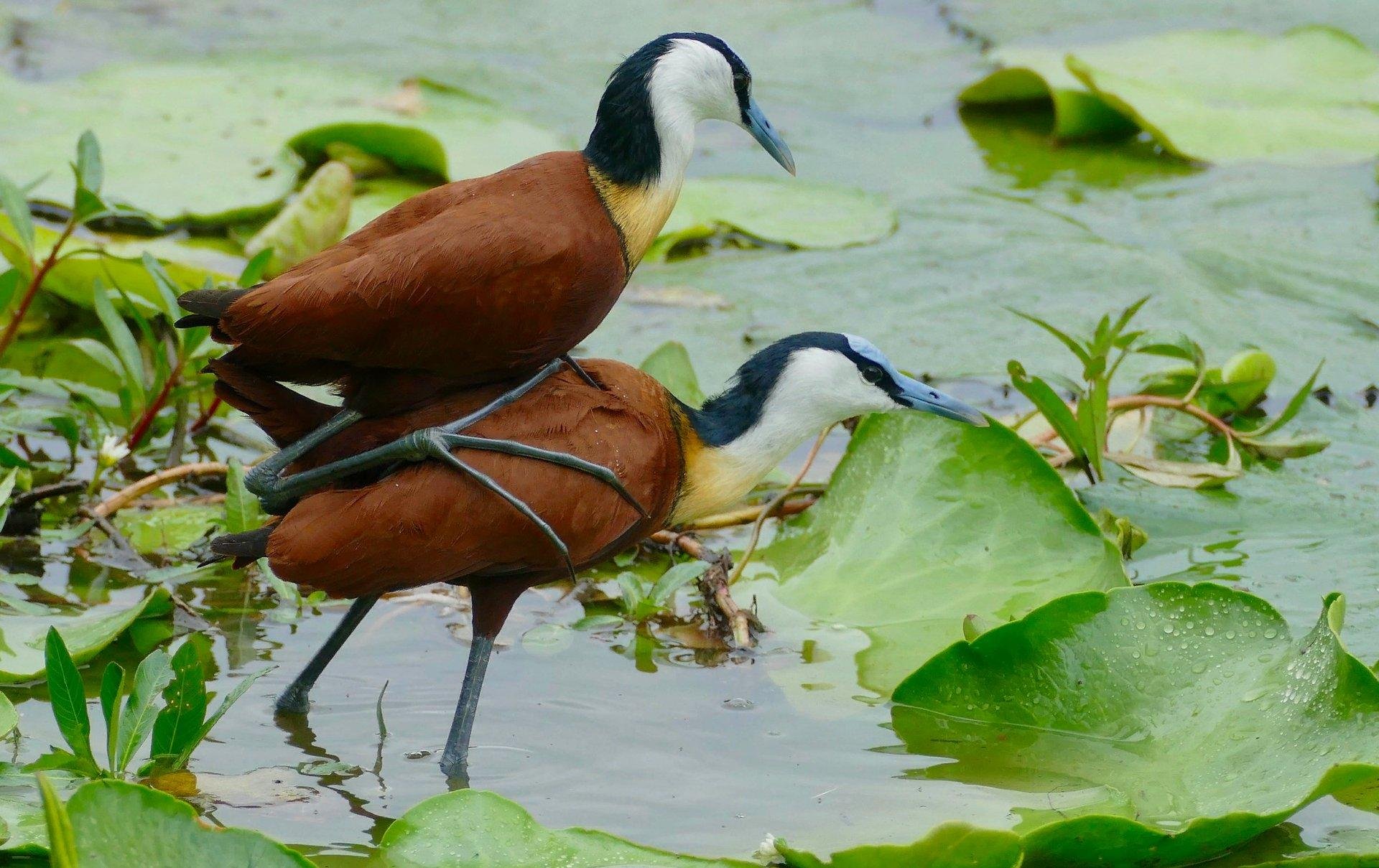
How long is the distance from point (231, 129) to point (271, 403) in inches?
143

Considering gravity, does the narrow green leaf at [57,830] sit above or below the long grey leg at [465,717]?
above

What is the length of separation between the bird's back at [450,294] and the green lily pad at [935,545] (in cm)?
110

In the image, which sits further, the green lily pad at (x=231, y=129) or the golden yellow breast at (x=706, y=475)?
the green lily pad at (x=231, y=129)

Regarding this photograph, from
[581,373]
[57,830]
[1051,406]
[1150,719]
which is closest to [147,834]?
[57,830]

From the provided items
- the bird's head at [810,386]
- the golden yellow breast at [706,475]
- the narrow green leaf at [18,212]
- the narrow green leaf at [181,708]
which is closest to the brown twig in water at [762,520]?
the bird's head at [810,386]

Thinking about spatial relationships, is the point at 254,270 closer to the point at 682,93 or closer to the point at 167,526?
the point at 167,526

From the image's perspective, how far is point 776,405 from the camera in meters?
3.34

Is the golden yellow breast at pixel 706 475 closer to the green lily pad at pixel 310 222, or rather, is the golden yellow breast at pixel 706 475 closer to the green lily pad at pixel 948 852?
the green lily pad at pixel 948 852

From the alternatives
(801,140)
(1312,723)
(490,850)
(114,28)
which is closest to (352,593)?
(490,850)

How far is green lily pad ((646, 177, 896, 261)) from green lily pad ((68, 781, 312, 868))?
3707mm

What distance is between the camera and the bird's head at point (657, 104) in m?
2.97

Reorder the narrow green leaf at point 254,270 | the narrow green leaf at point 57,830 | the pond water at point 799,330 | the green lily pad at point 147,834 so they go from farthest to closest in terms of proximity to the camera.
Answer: the narrow green leaf at point 254,270 < the pond water at point 799,330 < the green lily pad at point 147,834 < the narrow green leaf at point 57,830

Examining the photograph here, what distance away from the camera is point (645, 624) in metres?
3.82

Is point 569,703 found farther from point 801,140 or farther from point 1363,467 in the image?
point 801,140
